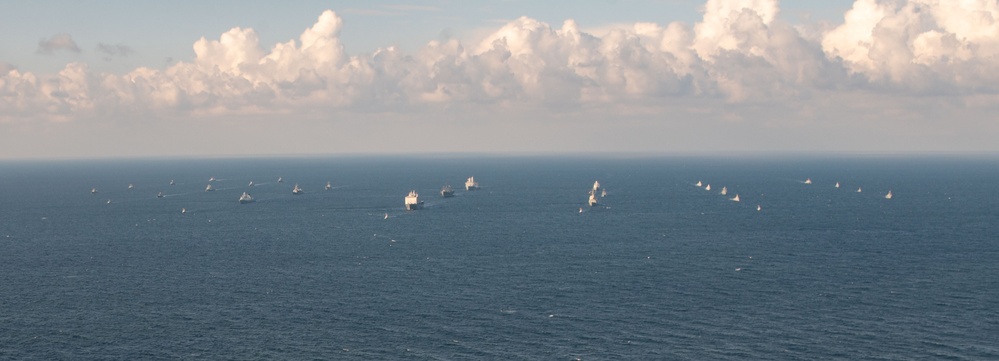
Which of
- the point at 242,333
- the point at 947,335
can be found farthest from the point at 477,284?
the point at 947,335

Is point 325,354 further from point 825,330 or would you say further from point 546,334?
point 825,330

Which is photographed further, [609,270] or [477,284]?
[609,270]

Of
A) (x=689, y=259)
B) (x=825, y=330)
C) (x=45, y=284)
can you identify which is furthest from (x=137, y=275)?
(x=825, y=330)

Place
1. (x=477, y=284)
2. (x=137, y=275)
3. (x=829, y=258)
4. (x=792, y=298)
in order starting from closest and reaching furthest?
1. (x=792, y=298)
2. (x=477, y=284)
3. (x=137, y=275)
4. (x=829, y=258)

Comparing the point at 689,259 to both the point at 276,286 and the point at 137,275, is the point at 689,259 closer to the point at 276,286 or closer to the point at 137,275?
the point at 276,286

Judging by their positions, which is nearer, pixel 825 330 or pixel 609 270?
pixel 825 330

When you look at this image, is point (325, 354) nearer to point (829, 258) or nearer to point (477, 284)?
point (477, 284)

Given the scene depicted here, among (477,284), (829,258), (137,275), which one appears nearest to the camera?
(477,284)

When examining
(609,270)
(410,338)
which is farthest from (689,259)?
(410,338)

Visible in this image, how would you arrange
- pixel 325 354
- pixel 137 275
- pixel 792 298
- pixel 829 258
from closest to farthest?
1. pixel 325 354
2. pixel 792 298
3. pixel 137 275
4. pixel 829 258

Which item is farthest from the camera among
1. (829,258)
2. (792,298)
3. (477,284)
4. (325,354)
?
(829,258)
